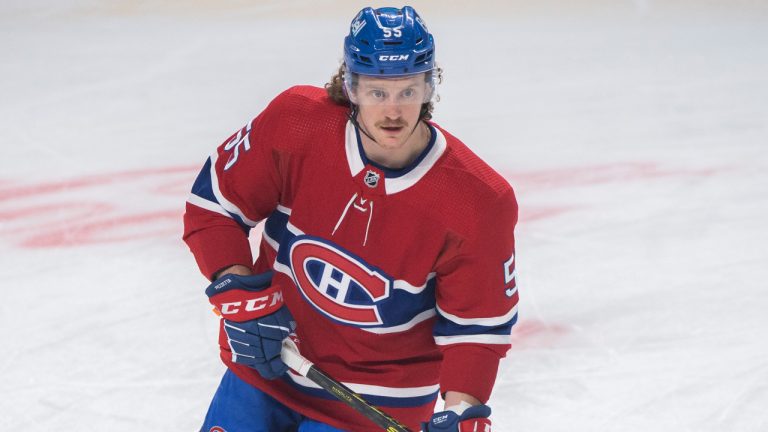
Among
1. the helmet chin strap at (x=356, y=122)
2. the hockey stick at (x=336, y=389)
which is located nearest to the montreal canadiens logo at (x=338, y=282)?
the hockey stick at (x=336, y=389)

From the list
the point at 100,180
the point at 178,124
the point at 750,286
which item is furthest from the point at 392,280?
the point at 178,124

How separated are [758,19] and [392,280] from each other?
6042 millimetres

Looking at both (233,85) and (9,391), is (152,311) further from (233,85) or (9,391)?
(233,85)

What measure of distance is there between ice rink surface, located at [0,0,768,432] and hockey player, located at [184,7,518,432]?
0.82 m

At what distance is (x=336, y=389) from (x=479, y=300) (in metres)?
0.33

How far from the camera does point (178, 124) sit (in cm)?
521

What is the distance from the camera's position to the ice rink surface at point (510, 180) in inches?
122

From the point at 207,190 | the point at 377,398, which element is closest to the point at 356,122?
the point at 207,190

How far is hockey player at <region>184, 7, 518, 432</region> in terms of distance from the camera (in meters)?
1.96

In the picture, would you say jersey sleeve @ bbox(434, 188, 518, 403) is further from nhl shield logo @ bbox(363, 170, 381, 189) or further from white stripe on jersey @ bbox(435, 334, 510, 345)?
nhl shield logo @ bbox(363, 170, 381, 189)

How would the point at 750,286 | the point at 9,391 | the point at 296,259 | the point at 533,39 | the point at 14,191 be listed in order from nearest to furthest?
the point at 296,259
the point at 9,391
the point at 750,286
the point at 14,191
the point at 533,39

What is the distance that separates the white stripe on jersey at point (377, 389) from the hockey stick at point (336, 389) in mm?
35

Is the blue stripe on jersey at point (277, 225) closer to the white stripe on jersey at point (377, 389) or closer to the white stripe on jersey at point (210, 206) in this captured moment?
the white stripe on jersey at point (210, 206)

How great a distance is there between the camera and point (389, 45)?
191 cm
